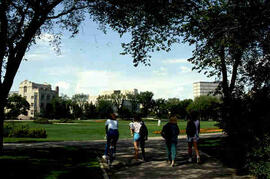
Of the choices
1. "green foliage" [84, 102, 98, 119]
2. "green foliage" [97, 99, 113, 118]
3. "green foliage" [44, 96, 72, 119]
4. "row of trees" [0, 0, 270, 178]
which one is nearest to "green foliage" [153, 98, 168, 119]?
"green foliage" [97, 99, 113, 118]

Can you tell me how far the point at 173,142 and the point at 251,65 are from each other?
6.22 meters

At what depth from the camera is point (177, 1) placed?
39.1 feet

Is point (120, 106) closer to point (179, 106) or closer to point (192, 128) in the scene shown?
point (179, 106)

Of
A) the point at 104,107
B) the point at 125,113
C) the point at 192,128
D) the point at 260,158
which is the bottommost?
the point at 125,113

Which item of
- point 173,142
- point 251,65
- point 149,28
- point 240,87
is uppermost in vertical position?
point 149,28

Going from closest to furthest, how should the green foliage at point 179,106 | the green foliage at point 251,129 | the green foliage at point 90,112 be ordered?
the green foliage at point 251,129
the green foliage at point 90,112
the green foliage at point 179,106

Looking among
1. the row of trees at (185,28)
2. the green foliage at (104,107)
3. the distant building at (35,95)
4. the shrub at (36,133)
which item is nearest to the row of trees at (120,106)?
the green foliage at (104,107)

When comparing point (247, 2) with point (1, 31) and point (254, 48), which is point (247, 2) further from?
point (1, 31)

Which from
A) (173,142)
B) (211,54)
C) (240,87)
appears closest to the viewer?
(173,142)

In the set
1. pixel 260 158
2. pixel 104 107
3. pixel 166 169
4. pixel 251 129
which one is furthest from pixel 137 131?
pixel 104 107

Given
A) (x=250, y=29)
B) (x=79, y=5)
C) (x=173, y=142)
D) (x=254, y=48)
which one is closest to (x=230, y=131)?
(x=173, y=142)

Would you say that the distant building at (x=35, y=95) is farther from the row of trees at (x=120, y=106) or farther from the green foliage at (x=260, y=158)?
the green foliage at (x=260, y=158)

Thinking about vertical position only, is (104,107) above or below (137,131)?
above

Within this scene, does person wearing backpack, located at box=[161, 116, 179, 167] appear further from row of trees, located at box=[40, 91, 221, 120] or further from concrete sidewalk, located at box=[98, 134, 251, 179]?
row of trees, located at box=[40, 91, 221, 120]
